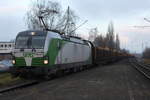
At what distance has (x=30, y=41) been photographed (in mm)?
16266

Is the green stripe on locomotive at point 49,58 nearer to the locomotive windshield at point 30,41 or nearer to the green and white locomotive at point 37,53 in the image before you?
the green and white locomotive at point 37,53

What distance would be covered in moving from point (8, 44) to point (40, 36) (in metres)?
43.0

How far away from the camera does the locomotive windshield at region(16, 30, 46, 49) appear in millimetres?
15962

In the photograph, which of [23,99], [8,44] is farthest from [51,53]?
[8,44]

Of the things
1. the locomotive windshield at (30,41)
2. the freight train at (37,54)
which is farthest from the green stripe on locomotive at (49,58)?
the locomotive windshield at (30,41)

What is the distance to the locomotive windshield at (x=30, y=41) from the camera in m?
16.0

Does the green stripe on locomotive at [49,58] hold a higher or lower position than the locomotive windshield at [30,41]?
lower

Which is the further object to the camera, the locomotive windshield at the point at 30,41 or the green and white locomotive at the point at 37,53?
the locomotive windshield at the point at 30,41

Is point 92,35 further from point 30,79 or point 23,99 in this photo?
point 23,99

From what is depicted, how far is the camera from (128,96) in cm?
1030

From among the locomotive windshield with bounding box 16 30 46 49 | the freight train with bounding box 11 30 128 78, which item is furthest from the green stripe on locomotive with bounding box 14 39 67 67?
the locomotive windshield with bounding box 16 30 46 49

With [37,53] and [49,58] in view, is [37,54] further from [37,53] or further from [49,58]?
[49,58]

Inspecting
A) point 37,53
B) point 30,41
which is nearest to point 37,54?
point 37,53

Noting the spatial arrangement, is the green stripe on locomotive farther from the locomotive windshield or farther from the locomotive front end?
the locomotive windshield
